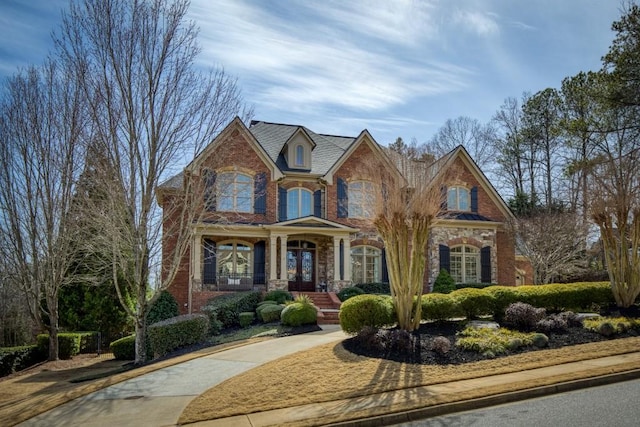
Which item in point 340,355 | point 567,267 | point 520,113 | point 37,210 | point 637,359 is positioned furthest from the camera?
point 520,113

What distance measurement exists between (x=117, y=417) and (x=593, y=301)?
1327 centimetres

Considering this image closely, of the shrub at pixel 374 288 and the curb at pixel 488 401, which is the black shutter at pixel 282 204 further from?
the curb at pixel 488 401

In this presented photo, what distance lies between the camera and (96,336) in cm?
1953

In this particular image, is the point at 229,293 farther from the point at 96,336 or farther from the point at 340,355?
the point at 340,355

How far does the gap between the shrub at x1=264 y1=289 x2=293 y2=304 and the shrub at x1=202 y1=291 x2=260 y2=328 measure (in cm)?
50

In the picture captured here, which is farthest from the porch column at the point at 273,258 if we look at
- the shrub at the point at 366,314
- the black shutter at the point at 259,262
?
the shrub at the point at 366,314

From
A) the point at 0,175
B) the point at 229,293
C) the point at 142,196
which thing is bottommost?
the point at 229,293

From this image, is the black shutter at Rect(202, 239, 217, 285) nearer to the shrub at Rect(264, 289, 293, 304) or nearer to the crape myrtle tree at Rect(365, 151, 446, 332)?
the shrub at Rect(264, 289, 293, 304)

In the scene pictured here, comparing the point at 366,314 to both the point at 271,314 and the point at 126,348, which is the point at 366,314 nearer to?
the point at 271,314

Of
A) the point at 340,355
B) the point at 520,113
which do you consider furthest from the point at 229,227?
the point at 520,113

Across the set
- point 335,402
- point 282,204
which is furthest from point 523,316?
point 282,204

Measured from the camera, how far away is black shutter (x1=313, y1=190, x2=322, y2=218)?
2431 cm

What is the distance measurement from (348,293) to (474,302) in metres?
9.30

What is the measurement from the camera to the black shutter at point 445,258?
2536 centimetres
